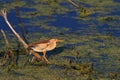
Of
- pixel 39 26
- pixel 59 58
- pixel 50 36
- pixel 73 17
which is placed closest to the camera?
pixel 59 58

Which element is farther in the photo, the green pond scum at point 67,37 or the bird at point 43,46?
the bird at point 43,46

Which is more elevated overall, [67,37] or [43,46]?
[43,46]

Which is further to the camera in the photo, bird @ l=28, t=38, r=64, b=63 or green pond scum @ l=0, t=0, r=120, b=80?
bird @ l=28, t=38, r=64, b=63

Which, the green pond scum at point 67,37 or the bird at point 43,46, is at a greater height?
the bird at point 43,46

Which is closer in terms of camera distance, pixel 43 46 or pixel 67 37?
pixel 43 46

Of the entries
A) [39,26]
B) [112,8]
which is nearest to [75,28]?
[39,26]

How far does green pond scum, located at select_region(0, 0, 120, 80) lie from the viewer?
8.97 meters

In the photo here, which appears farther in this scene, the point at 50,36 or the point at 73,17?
the point at 73,17

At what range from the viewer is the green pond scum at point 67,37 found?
8969 mm

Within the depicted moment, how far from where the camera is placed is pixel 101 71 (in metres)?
9.12

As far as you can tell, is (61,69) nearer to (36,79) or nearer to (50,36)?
(36,79)

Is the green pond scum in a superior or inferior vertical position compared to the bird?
inferior

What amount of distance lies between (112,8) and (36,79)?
5.64 metres

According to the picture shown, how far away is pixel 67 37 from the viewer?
11164 millimetres
